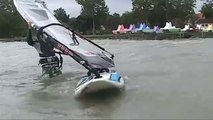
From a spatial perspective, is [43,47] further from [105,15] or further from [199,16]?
[199,16]

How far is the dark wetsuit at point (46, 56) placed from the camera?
19.1m

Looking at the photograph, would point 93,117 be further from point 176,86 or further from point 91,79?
point 176,86

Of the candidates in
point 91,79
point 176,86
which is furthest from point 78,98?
point 176,86

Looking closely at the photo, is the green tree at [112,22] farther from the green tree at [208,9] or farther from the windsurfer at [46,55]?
the windsurfer at [46,55]

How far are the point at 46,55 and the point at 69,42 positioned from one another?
204 cm

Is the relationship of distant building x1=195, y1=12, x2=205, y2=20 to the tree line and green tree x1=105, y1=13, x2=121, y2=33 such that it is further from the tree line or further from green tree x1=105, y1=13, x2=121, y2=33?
A: green tree x1=105, y1=13, x2=121, y2=33

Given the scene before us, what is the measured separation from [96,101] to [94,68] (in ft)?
5.69

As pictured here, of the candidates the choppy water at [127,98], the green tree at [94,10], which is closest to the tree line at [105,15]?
the green tree at [94,10]

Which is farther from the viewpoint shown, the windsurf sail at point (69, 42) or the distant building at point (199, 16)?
the distant building at point (199, 16)

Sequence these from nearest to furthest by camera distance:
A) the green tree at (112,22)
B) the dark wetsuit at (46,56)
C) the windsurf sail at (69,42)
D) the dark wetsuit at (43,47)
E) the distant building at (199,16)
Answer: the windsurf sail at (69,42)
the dark wetsuit at (43,47)
the dark wetsuit at (46,56)
the distant building at (199,16)
the green tree at (112,22)

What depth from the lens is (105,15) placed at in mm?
131625

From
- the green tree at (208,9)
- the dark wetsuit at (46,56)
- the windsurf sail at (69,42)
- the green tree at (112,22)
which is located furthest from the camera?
the green tree at (112,22)

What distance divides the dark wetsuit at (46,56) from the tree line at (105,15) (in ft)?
289

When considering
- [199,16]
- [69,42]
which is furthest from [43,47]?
[199,16]
